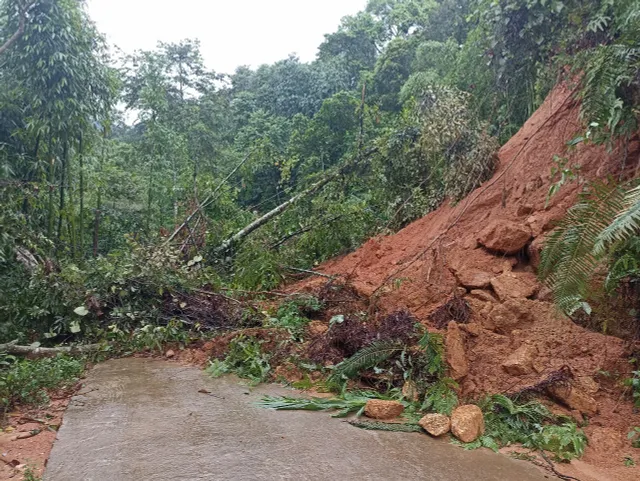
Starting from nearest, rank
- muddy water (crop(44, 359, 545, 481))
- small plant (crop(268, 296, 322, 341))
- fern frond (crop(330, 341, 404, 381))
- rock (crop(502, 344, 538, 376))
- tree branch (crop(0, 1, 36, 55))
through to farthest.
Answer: muddy water (crop(44, 359, 545, 481)), rock (crop(502, 344, 538, 376)), fern frond (crop(330, 341, 404, 381)), small plant (crop(268, 296, 322, 341)), tree branch (crop(0, 1, 36, 55))

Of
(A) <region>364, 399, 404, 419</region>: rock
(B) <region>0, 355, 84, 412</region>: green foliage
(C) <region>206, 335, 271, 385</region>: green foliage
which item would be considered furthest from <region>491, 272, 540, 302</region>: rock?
(B) <region>0, 355, 84, 412</region>: green foliage

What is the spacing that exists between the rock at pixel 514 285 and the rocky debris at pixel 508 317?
24 centimetres

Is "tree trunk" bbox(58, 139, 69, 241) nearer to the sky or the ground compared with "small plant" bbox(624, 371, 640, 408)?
nearer to the sky

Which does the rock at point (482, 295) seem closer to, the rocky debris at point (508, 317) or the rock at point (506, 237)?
the rocky debris at point (508, 317)

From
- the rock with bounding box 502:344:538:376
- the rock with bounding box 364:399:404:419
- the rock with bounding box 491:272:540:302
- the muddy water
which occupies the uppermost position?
the rock with bounding box 491:272:540:302

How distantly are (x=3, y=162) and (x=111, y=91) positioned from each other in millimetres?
2255

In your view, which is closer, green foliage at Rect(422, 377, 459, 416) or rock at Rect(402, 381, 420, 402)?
green foliage at Rect(422, 377, 459, 416)

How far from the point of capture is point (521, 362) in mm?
4250

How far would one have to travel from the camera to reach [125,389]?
15.6 ft

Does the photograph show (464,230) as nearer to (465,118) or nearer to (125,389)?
(465,118)

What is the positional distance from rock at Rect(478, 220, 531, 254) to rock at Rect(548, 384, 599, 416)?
212 centimetres

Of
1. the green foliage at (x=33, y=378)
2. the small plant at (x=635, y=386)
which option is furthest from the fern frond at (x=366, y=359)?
the green foliage at (x=33, y=378)

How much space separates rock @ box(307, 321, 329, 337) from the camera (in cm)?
594

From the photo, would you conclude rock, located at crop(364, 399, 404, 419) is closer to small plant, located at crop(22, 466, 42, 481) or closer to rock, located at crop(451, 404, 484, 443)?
rock, located at crop(451, 404, 484, 443)
